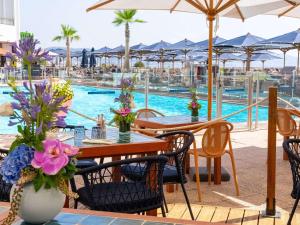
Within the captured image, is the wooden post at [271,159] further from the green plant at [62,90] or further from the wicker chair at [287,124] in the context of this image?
the wicker chair at [287,124]

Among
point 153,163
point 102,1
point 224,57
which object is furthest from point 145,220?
point 224,57

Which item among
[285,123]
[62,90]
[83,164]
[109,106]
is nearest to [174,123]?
[83,164]

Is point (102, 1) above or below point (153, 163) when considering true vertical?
above

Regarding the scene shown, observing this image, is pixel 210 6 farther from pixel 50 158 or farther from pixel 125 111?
pixel 50 158

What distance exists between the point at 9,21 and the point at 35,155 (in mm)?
43684

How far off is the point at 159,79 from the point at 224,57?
16585 millimetres

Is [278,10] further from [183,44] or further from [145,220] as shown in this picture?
[183,44]

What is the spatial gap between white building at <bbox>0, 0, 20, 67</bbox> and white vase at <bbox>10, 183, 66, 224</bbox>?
41223mm

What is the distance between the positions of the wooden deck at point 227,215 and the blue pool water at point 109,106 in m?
4.90

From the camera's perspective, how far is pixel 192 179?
A: 17.6ft

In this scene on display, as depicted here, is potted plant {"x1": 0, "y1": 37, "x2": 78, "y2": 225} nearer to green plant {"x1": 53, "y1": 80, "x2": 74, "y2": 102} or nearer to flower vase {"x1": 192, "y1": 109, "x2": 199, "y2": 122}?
green plant {"x1": 53, "y1": 80, "x2": 74, "y2": 102}

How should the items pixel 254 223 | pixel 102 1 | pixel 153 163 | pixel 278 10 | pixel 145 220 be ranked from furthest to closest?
pixel 278 10, pixel 102 1, pixel 254 223, pixel 153 163, pixel 145 220

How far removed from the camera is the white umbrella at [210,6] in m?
5.80

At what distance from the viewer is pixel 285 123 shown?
6.26 meters
